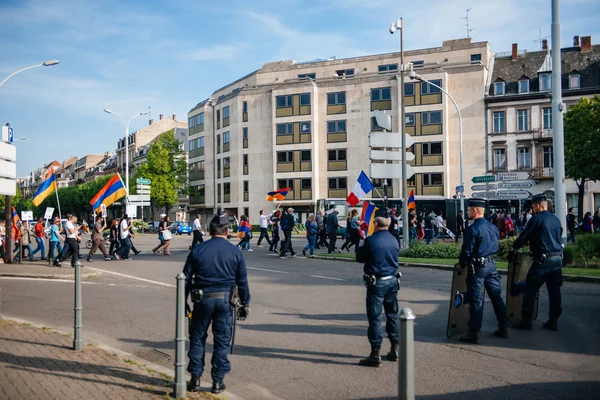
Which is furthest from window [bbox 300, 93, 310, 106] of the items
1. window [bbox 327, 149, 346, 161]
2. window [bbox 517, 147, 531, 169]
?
window [bbox 517, 147, 531, 169]

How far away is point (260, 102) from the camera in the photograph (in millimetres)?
57906

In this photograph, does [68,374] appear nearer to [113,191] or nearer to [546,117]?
[113,191]

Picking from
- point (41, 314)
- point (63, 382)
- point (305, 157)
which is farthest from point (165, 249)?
point (305, 157)

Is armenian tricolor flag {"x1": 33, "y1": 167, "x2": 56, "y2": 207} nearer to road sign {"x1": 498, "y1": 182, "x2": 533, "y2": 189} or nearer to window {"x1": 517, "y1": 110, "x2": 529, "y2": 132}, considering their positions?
road sign {"x1": 498, "y1": 182, "x2": 533, "y2": 189}

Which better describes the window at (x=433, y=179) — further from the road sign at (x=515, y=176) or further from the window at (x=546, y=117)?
the road sign at (x=515, y=176)

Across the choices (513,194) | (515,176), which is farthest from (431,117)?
(513,194)

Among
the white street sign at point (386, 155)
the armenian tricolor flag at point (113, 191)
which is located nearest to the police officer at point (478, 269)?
the white street sign at point (386, 155)

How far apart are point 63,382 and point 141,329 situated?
3.02 metres

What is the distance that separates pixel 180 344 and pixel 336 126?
50.4 meters

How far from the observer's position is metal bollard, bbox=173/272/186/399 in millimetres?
5137

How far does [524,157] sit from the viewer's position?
48.0 m

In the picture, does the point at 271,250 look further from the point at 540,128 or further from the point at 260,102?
the point at 260,102

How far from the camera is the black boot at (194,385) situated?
5469 mm

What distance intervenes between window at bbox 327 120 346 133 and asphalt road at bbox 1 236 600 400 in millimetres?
40992
